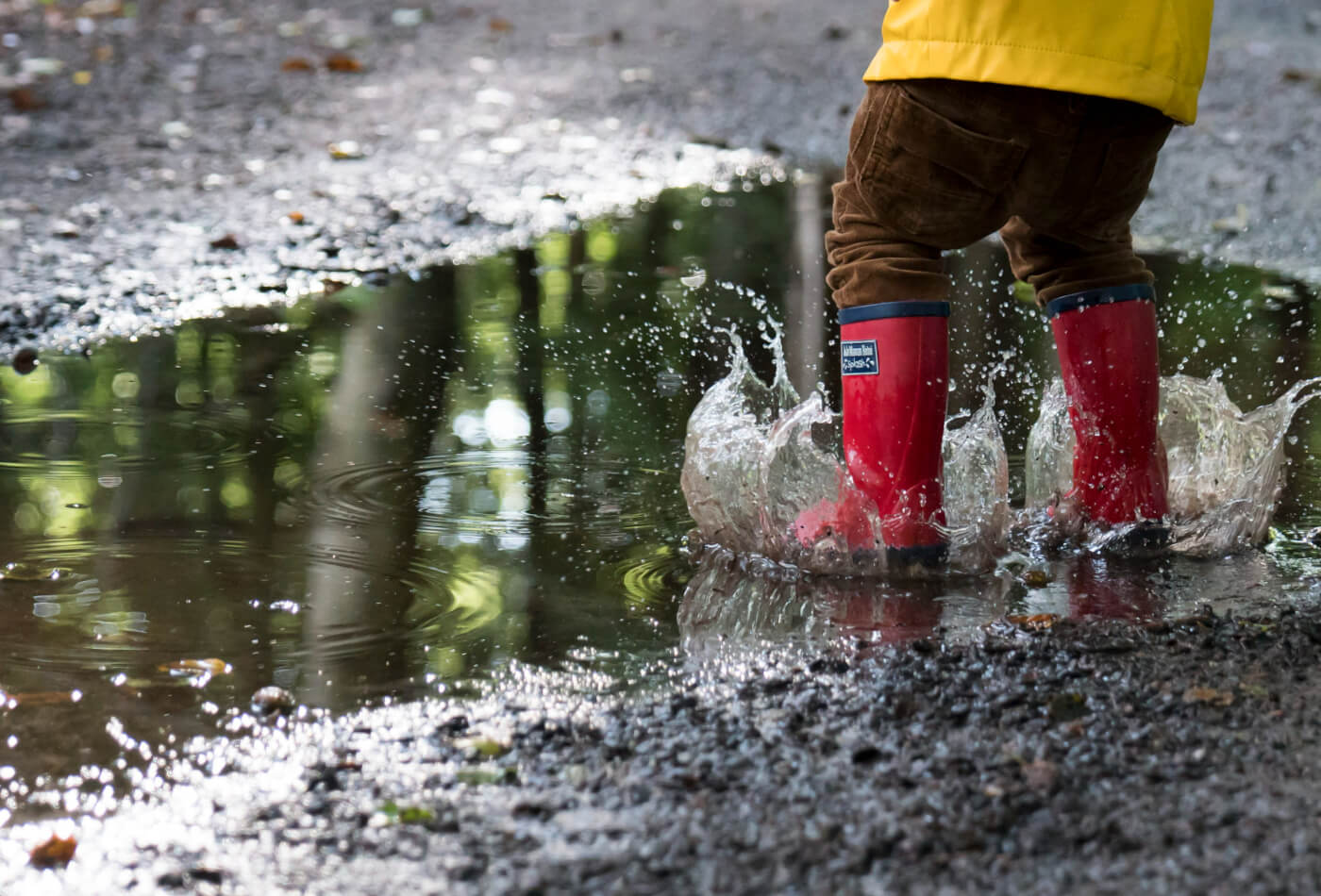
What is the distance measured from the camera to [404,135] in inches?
297

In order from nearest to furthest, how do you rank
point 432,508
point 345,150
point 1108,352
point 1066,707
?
1. point 1066,707
2. point 1108,352
3. point 432,508
4. point 345,150

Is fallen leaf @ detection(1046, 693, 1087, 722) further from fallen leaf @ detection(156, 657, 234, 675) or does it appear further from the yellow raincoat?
fallen leaf @ detection(156, 657, 234, 675)

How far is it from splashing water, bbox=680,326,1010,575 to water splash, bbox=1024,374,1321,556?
0.24m

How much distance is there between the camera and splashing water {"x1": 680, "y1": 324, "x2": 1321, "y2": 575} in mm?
2836

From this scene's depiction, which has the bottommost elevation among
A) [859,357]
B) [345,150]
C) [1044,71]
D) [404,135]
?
[859,357]

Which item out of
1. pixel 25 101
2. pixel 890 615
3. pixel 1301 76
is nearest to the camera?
pixel 890 615

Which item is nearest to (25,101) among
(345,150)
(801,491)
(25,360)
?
(345,150)

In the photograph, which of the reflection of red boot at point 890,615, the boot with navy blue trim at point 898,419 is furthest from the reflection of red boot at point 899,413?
the reflection of red boot at point 890,615

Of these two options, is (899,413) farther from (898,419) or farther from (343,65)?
(343,65)

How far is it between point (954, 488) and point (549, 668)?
3.15 feet

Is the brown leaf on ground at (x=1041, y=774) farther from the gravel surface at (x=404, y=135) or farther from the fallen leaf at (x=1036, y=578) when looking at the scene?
the gravel surface at (x=404, y=135)

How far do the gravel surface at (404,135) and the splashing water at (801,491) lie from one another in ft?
7.51

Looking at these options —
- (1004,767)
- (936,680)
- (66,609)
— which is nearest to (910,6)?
(936,680)

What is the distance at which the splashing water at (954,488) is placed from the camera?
284 cm
